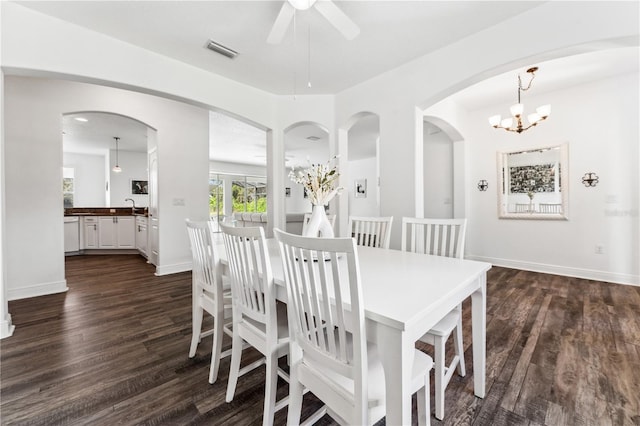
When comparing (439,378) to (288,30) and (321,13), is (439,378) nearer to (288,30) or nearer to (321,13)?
(321,13)

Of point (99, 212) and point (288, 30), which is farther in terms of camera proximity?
point (99, 212)

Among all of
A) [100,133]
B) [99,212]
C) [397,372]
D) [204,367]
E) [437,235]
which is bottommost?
[204,367]

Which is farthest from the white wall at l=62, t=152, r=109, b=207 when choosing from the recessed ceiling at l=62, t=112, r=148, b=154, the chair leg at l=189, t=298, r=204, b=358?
the chair leg at l=189, t=298, r=204, b=358

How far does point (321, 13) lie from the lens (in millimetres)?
1854

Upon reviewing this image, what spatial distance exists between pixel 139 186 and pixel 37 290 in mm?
5402

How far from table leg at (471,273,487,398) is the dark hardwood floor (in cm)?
10

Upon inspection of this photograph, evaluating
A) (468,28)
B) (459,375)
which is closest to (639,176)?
(468,28)

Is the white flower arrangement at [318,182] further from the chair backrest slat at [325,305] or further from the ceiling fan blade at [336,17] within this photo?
the ceiling fan blade at [336,17]

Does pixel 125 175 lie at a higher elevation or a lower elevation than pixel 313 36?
lower

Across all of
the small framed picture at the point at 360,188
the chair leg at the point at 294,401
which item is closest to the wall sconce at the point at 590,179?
the chair leg at the point at 294,401

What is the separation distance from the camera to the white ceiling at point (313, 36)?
2.12 meters

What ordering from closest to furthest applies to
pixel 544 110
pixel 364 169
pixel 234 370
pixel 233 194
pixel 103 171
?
1. pixel 234 370
2. pixel 544 110
3. pixel 103 171
4. pixel 364 169
5. pixel 233 194

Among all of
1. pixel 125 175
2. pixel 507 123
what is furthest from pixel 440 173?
pixel 125 175

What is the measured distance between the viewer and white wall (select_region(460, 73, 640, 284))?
354cm
